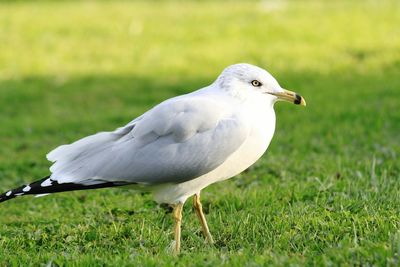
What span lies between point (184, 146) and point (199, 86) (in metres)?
7.21

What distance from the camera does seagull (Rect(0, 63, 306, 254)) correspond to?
16.5 ft

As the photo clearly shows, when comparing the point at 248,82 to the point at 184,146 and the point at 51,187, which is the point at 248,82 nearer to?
the point at 184,146

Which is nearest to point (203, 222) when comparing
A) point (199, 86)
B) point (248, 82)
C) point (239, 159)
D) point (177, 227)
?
point (177, 227)

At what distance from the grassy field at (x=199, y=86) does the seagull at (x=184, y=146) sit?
43 centimetres

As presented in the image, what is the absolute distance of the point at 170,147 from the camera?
16.8ft

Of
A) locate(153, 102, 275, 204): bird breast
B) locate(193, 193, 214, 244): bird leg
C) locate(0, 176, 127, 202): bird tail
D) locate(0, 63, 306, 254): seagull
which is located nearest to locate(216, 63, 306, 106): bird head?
locate(0, 63, 306, 254): seagull

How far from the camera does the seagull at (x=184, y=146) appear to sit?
16.5 feet

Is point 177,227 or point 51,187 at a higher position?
point 51,187

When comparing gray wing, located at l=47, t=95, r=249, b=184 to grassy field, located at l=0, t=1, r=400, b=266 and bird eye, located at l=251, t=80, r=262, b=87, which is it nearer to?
bird eye, located at l=251, t=80, r=262, b=87

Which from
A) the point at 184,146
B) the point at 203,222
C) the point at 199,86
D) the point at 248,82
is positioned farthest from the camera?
the point at 199,86

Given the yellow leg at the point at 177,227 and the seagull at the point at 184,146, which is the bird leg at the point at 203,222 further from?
the yellow leg at the point at 177,227

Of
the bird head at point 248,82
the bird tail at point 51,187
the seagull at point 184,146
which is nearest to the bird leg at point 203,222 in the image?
the seagull at point 184,146

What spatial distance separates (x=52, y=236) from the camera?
5.66 m

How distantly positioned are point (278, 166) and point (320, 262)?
3.47m
